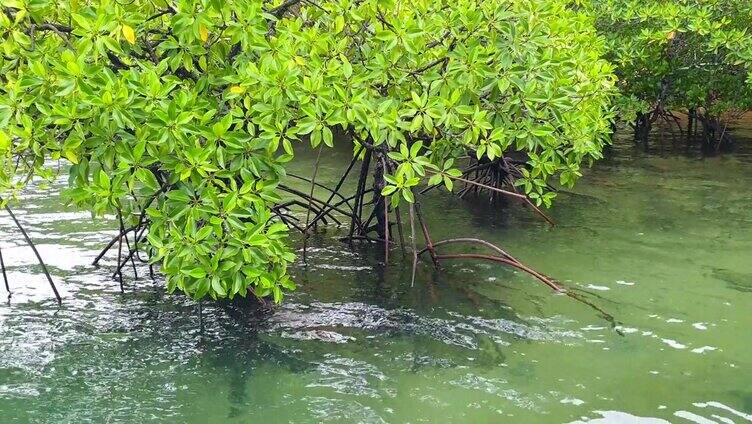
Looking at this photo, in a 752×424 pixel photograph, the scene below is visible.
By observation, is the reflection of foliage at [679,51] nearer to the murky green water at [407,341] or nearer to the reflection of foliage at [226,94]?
the murky green water at [407,341]

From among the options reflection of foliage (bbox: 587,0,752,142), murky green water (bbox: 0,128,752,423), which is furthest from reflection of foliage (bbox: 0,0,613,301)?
reflection of foliage (bbox: 587,0,752,142)

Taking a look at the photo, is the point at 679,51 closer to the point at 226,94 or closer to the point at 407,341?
the point at 407,341

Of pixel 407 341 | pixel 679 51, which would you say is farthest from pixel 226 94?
pixel 679 51

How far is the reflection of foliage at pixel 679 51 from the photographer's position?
8344 millimetres

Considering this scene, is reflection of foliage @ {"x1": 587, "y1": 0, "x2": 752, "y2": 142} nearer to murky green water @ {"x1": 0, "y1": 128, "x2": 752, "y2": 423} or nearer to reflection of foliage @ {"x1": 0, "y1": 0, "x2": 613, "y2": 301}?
murky green water @ {"x1": 0, "y1": 128, "x2": 752, "y2": 423}

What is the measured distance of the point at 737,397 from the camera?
365cm

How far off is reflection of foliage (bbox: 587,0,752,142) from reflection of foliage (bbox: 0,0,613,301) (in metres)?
4.55

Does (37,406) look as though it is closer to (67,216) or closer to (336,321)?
(336,321)

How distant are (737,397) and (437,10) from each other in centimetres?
259

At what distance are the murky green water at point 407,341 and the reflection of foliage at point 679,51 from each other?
9.42 ft

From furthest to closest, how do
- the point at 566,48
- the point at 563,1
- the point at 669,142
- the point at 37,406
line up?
the point at 669,142 < the point at 563,1 < the point at 566,48 < the point at 37,406

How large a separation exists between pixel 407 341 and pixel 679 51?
6.71 meters

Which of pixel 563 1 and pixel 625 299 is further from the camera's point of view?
pixel 563 1

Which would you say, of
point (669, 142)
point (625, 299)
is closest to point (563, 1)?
point (625, 299)
